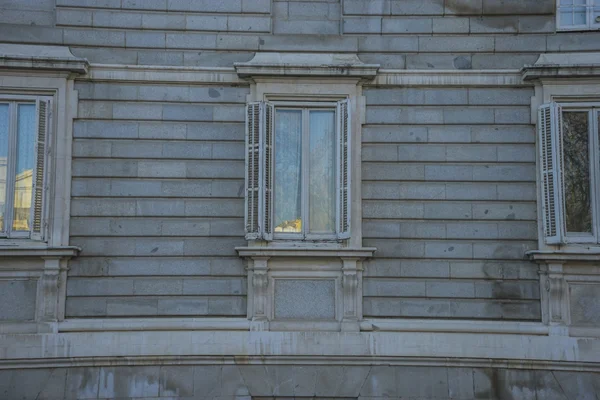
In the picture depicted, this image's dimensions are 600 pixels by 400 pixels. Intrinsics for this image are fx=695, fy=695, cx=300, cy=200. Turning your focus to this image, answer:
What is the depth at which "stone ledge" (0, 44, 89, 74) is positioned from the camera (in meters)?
10.7

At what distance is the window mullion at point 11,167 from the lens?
10.7 metres

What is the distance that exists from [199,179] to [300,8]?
10.7 feet

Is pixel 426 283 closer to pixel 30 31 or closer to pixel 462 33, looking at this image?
pixel 462 33

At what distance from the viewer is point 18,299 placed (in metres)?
10.6

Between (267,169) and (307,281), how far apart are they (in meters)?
1.86

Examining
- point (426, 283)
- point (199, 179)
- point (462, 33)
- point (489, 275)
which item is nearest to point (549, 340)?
point (489, 275)

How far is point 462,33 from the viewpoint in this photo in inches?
444

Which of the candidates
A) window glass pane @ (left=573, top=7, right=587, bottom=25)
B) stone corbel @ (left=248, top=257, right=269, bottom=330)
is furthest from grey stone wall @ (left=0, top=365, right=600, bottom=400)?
window glass pane @ (left=573, top=7, right=587, bottom=25)

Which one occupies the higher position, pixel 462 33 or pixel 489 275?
pixel 462 33

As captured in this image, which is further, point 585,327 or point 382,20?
point 382,20

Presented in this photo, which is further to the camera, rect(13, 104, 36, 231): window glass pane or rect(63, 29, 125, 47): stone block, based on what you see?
rect(63, 29, 125, 47): stone block

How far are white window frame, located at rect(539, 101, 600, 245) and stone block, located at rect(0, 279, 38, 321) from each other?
7948 millimetres

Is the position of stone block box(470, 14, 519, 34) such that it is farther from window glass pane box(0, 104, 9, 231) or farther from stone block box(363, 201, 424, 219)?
window glass pane box(0, 104, 9, 231)

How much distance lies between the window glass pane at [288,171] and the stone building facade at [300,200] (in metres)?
0.04
